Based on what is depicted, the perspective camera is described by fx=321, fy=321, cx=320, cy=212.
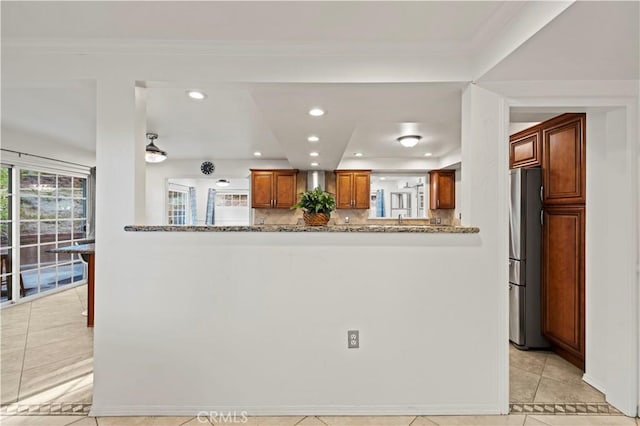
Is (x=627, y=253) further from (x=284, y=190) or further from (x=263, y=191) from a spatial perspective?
(x=263, y=191)

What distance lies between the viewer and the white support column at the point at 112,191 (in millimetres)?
1985

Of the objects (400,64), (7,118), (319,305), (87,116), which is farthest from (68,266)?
(400,64)

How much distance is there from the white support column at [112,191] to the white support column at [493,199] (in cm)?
212

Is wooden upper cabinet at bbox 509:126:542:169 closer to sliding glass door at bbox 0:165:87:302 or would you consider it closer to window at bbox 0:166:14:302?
sliding glass door at bbox 0:165:87:302

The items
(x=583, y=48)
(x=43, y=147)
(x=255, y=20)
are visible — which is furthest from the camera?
(x=43, y=147)

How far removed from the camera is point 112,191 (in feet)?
6.55

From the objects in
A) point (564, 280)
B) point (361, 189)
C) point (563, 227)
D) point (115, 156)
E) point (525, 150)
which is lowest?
point (564, 280)

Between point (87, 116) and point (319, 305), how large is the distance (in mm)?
3443

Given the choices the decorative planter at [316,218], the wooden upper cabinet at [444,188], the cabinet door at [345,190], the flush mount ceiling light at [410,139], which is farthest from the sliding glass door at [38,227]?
the wooden upper cabinet at [444,188]

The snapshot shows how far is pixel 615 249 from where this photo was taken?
2.07 metres

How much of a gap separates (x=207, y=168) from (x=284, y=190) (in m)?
1.66

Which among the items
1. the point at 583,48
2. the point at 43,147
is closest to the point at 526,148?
the point at 583,48

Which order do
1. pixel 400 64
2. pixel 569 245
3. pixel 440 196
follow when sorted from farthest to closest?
pixel 440 196 < pixel 569 245 < pixel 400 64

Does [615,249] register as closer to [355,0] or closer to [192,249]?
[355,0]
